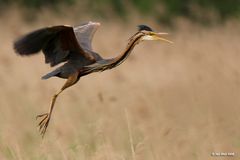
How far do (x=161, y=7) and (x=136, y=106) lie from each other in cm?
944

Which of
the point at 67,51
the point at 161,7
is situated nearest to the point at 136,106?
the point at 67,51

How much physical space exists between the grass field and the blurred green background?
3.77m

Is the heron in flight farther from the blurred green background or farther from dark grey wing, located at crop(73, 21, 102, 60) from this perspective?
the blurred green background

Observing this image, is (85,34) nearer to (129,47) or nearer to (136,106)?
(129,47)

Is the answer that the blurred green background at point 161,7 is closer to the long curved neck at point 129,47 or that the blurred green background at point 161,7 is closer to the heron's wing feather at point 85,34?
the heron's wing feather at point 85,34

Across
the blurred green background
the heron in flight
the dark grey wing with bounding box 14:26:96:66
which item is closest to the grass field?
the heron in flight

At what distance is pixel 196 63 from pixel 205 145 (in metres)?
4.26

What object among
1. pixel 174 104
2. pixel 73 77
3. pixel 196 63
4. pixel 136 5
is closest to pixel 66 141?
pixel 73 77

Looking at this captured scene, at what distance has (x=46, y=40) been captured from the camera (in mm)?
6152

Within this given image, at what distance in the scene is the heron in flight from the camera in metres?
5.94

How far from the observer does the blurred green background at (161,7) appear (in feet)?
53.5

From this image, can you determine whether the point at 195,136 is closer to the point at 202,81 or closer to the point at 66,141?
the point at 66,141

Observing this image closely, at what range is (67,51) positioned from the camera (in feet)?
20.5

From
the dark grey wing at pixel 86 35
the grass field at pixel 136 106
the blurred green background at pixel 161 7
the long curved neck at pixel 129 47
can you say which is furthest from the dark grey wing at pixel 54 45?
the blurred green background at pixel 161 7
